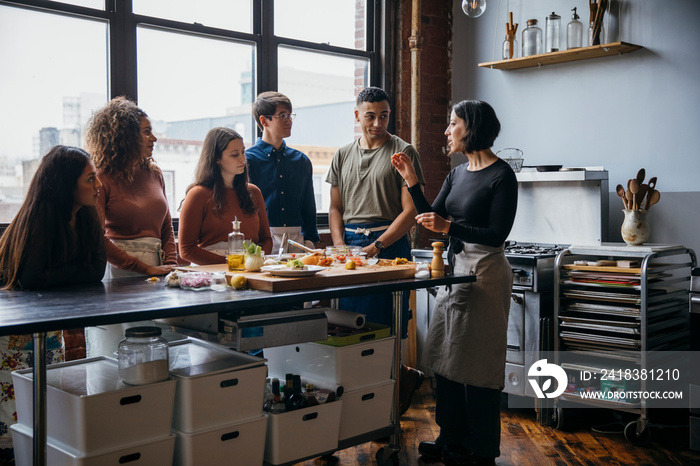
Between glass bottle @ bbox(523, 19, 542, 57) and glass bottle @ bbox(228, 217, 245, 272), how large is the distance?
2.77m

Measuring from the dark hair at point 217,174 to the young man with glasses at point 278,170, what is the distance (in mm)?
444

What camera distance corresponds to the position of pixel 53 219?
2545 millimetres

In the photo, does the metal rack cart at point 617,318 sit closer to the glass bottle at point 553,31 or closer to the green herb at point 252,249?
the glass bottle at point 553,31

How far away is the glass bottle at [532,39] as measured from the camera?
4.77m

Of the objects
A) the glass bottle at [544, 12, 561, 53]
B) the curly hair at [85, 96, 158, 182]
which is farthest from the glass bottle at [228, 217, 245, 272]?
the glass bottle at [544, 12, 561, 53]

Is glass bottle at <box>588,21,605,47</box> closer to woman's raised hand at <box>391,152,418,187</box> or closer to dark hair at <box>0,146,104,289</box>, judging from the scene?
woman's raised hand at <box>391,152,418,187</box>

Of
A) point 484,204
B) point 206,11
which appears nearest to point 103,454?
point 484,204

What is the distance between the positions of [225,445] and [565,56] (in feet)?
11.1

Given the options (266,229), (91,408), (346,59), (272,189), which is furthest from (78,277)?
(346,59)

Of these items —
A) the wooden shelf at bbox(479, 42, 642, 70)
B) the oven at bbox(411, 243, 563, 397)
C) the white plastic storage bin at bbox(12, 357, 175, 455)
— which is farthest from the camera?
the wooden shelf at bbox(479, 42, 642, 70)

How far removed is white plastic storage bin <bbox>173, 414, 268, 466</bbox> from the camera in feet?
7.79

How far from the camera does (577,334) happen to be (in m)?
3.87

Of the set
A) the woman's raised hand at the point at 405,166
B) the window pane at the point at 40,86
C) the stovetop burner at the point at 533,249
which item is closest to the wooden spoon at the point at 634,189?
the stovetop burner at the point at 533,249

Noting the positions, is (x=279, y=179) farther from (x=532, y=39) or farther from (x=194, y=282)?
(x=532, y=39)
